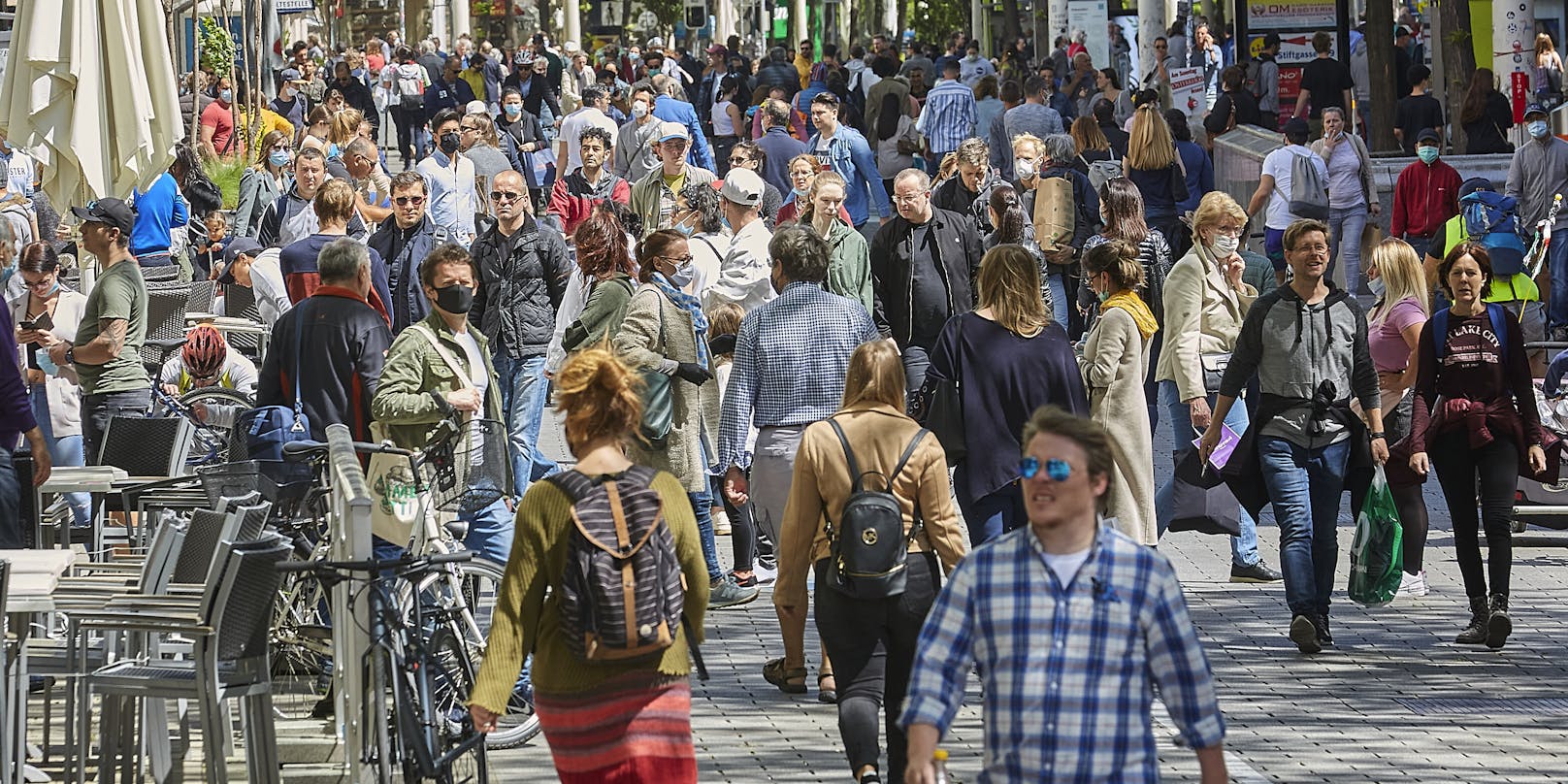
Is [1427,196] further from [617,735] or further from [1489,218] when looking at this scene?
[617,735]

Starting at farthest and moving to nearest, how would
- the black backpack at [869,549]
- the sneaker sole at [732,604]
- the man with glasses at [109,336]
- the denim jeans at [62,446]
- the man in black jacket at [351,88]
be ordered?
1. the man in black jacket at [351,88]
2. the denim jeans at [62,446]
3. the man with glasses at [109,336]
4. the sneaker sole at [732,604]
5. the black backpack at [869,549]

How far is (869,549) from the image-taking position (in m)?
7.28

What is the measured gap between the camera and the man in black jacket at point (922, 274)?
13148mm

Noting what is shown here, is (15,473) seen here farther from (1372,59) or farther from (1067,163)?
(1372,59)

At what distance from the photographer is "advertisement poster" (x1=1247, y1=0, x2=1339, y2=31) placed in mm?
29484

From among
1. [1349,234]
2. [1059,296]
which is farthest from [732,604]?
[1349,234]

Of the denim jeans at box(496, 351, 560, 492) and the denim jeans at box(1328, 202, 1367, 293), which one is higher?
the denim jeans at box(1328, 202, 1367, 293)

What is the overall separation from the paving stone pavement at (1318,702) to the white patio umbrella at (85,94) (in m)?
4.26

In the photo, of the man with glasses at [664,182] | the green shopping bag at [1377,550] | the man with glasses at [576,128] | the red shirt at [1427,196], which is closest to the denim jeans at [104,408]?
the man with glasses at [664,182]

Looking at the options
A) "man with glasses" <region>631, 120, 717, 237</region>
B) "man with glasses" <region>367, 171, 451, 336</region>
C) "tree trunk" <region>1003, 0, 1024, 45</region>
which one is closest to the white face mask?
"man with glasses" <region>367, 171, 451, 336</region>

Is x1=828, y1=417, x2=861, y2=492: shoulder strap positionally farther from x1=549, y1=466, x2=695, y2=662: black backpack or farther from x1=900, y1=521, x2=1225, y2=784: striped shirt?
x1=900, y1=521, x2=1225, y2=784: striped shirt

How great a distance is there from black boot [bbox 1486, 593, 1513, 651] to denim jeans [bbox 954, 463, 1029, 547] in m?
2.17

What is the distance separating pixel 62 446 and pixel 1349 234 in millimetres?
11973

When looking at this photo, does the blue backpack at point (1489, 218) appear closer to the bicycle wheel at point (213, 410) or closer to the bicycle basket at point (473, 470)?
the bicycle wheel at point (213, 410)
